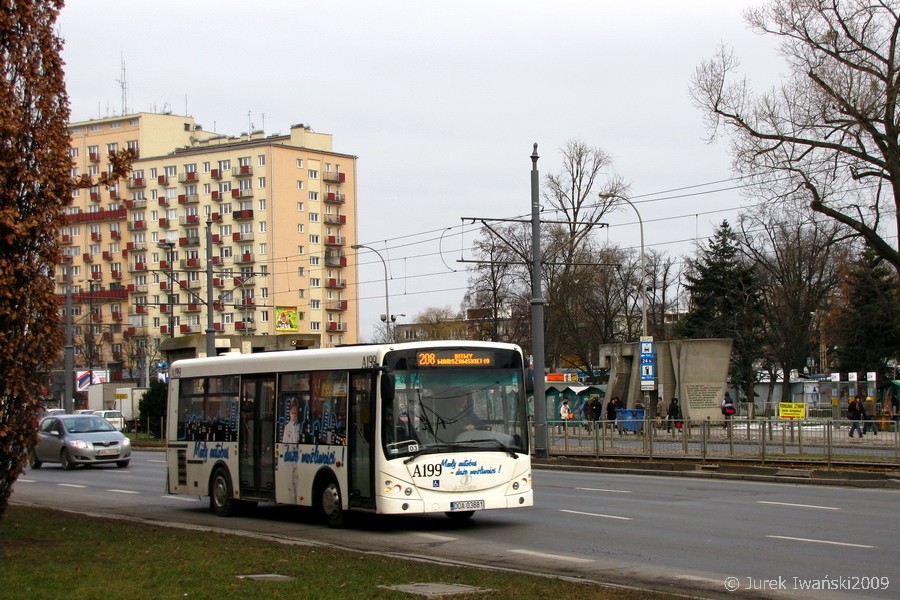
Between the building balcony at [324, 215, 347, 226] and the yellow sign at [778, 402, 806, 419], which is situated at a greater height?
the building balcony at [324, 215, 347, 226]

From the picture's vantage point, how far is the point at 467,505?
16125 mm

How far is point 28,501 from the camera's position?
2239 cm

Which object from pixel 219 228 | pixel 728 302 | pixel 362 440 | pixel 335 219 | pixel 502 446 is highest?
pixel 335 219

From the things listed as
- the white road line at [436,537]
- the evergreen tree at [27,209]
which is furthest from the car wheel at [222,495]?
the evergreen tree at [27,209]

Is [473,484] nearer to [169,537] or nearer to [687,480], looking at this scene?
[169,537]

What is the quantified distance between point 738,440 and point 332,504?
14695 millimetres

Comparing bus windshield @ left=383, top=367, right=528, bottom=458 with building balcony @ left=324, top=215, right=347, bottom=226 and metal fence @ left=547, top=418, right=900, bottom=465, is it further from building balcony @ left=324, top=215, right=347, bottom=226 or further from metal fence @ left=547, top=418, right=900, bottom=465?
building balcony @ left=324, top=215, right=347, bottom=226

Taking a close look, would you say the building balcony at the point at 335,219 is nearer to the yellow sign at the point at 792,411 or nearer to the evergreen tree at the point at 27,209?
the yellow sign at the point at 792,411

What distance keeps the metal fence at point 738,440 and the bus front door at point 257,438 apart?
45.9 ft

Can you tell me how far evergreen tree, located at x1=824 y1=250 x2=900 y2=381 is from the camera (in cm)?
6469

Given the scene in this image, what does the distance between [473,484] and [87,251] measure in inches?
4383

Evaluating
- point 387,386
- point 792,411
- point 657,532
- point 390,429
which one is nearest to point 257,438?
point 390,429

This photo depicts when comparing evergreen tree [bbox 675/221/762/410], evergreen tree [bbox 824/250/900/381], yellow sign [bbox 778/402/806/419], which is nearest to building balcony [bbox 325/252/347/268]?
evergreen tree [bbox 675/221/762/410]

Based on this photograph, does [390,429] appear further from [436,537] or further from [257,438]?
[257,438]
